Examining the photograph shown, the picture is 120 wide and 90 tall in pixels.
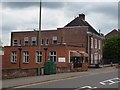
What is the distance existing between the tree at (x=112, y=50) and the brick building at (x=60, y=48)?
5.55 meters

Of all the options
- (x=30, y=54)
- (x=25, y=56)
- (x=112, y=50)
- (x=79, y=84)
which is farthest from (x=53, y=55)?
(x=79, y=84)

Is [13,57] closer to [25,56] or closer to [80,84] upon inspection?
[25,56]

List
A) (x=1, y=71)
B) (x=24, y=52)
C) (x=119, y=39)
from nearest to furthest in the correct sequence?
1. (x=1, y=71)
2. (x=24, y=52)
3. (x=119, y=39)

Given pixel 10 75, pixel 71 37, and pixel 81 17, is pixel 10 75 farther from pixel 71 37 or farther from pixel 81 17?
pixel 81 17

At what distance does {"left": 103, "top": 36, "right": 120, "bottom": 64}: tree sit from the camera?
2947 inches

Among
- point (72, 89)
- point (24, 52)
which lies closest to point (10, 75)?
point (72, 89)

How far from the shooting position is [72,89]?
17.4m

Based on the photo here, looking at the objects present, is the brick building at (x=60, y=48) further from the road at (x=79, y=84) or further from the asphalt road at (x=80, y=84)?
the asphalt road at (x=80, y=84)

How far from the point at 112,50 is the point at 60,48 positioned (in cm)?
2818

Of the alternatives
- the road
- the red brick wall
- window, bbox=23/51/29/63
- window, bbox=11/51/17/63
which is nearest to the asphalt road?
Result: the road

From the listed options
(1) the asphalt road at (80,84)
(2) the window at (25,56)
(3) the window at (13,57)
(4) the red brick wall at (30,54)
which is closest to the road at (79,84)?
(1) the asphalt road at (80,84)

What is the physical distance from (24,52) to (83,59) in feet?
33.6

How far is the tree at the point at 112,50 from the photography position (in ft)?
246

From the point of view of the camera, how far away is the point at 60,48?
51.1m
